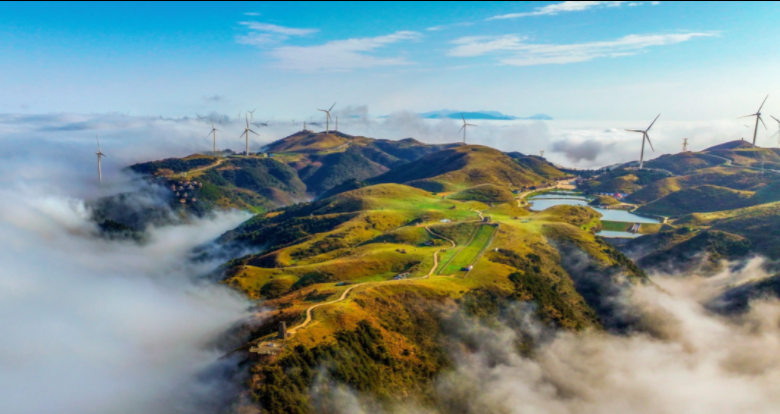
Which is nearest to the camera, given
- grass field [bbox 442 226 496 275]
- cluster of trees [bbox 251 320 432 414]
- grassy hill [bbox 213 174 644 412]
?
cluster of trees [bbox 251 320 432 414]

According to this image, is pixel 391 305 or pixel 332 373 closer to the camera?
pixel 332 373

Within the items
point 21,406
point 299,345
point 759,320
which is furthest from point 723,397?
point 21,406

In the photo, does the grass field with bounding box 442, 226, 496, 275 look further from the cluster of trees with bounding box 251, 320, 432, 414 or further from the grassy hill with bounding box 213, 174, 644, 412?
the cluster of trees with bounding box 251, 320, 432, 414

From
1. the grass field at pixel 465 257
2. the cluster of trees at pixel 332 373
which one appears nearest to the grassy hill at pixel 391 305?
the cluster of trees at pixel 332 373

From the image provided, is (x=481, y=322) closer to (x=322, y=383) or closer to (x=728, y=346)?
(x=322, y=383)

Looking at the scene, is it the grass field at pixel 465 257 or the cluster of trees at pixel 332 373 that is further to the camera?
the grass field at pixel 465 257

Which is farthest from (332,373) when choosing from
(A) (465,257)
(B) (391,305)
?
(A) (465,257)

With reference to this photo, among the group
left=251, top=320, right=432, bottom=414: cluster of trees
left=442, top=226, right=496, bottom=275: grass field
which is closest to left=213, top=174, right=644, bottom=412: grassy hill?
left=251, top=320, right=432, bottom=414: cluster of trees

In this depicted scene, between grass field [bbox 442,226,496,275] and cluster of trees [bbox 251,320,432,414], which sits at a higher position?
grass field [bbox 442,226,496,275]

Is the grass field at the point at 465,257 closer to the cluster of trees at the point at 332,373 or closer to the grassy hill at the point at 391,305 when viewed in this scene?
the grassy hill at the point at 391,305

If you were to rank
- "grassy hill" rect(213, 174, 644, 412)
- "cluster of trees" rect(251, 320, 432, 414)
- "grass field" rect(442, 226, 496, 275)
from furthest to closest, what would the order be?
"grass field" rect(442, 226, 496, 275) → "grassy hill" rect(213, 174, 644, 412) → "cluster of trees" rect(251, 320, 432, 414)

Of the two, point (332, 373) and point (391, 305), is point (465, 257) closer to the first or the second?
point (391, 305)
